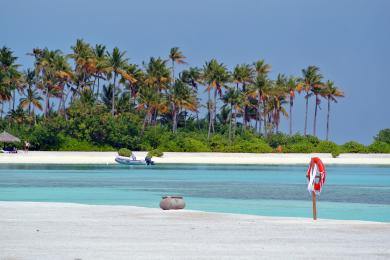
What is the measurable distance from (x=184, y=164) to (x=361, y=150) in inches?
829

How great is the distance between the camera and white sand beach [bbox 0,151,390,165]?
8612cm

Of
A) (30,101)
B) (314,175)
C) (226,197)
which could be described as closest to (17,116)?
(30,101)

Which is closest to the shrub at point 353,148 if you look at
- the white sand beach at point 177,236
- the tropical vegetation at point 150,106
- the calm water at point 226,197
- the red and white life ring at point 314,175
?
the tropical vegetation at point 150,106

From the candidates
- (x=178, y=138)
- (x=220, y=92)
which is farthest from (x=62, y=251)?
(x=220, y=92)

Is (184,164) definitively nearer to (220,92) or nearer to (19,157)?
(19,157)

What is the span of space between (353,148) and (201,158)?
61.0 feet

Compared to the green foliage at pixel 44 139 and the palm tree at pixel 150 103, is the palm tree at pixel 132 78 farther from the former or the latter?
the green foliage at pixel 44 139

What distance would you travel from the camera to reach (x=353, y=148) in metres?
104

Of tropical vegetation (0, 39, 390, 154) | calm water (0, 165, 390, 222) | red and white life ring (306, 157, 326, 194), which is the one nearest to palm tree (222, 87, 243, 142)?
tropical vegetation (0, 39, 390, 154)

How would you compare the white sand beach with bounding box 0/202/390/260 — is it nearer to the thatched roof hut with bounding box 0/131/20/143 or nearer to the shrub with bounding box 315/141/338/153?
the thatched roof hut with bounding box 0/131/20/143

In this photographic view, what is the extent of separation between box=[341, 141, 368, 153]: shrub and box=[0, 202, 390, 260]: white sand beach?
266 ft

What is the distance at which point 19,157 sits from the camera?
3339 inches

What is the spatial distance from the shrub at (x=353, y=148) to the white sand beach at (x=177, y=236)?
8112 cm

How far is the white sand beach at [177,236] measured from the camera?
15.1 m
